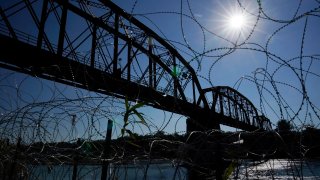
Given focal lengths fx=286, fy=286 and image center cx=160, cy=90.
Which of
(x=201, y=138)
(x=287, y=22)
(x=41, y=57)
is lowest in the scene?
(x=201, y=138)

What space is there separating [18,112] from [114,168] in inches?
58.9

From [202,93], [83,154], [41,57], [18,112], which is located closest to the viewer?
[18,112]

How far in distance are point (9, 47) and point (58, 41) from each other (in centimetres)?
313

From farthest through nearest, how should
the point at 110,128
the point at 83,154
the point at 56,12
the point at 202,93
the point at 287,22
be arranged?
1. the point at 202,93
2. the point at 56,12
3. the point at 83,154
4. the point at 110,128
5. the point at 287,22

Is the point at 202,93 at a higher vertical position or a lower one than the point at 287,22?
higher

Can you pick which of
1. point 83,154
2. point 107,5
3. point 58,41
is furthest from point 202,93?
point 83,154

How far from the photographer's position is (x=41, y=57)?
1778 centimetres

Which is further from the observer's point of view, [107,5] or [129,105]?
[107,5]

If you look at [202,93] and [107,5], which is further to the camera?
[202,93]

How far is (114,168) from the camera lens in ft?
11.9

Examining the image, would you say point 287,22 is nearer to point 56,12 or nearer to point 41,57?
point 41,57

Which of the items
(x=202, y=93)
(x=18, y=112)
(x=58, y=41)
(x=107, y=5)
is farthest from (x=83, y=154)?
(x=202, y=93)

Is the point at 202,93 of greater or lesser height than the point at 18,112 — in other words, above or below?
above

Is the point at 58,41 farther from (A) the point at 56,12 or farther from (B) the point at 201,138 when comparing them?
(B) the point at 201,138
